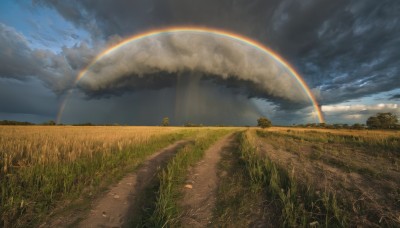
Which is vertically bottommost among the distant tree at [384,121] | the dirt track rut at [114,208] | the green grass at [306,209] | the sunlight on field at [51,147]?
the dirt track rut at [114,208]

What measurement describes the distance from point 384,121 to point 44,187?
354 feet

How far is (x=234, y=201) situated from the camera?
5566 mm

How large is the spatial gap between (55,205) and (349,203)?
7.56 m

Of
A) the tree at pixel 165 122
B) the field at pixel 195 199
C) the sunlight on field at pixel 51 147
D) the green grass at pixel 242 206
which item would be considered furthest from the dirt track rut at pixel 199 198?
the tree at pixel 165 122

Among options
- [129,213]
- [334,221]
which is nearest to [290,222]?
[334,221]

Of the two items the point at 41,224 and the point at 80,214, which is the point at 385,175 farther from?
the point at 41,224

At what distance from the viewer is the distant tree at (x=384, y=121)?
260ft

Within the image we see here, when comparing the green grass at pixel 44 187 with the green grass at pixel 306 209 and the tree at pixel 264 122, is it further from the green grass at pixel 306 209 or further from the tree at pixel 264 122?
the tree at pixel 264 122

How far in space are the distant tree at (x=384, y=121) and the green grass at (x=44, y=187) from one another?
104 meters

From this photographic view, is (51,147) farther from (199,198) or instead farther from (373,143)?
(373,143)

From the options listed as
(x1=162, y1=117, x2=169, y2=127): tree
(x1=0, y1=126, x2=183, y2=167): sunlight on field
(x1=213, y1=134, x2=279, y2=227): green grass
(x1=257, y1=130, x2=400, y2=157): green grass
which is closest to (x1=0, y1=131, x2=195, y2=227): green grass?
(x1=0, y1=126, x2=183, y2=167): sunlight on field

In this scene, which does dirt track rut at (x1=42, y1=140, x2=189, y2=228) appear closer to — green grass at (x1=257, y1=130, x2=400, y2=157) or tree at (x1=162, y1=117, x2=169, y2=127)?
green grass at (x1=257, y1=130, x2=400, y2=157)

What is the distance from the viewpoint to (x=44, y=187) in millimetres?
5820

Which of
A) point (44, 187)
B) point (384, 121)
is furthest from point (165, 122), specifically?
point (44, 187)
